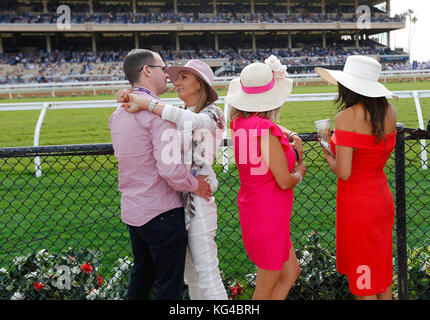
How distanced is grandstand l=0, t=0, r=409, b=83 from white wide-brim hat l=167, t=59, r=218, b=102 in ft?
122

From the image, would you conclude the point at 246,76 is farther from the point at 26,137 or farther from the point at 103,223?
the point at 26,137

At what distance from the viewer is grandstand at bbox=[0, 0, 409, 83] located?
42.0 meters

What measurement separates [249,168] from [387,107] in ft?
2.38

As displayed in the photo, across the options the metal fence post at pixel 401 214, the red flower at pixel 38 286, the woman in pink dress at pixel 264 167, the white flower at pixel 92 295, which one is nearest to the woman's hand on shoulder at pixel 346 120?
the woman in pink dress at pixel 264 167

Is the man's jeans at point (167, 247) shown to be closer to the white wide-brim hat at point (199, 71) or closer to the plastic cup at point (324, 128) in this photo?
the white wide-brim hat at point (199, 71)

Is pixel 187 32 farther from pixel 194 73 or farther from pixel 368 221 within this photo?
pixel 368 221

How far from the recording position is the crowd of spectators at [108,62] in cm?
3292

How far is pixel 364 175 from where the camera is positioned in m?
2.09

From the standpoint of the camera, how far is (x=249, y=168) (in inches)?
82.0

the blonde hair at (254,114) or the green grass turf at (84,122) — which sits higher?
the blonde hair at (254,114)

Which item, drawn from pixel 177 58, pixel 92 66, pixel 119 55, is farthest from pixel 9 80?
pixel 177 58

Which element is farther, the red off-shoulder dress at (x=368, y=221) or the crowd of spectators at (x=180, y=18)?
the crowd of spectators at (x=180, y=18)

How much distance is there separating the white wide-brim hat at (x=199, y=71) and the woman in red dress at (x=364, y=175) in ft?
1.96

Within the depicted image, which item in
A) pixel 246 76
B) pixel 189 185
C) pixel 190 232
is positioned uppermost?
pixel 246 76
